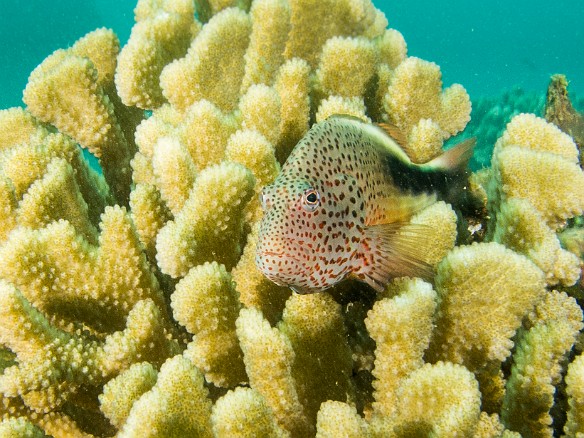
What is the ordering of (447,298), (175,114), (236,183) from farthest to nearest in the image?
1. (175,114)
2. (236,183)
3. (447,298)

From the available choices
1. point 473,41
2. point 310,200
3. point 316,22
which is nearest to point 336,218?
point 310,200

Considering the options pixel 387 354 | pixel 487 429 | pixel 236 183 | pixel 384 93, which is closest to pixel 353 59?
pixel 384 93

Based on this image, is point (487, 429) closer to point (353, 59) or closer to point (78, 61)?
point (353, 59)

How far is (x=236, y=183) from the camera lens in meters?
2.43

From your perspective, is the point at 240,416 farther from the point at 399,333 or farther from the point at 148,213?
the point at 148,213

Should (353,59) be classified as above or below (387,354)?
above

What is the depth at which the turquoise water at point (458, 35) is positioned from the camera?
6222 cm

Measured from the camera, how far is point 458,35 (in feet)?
438

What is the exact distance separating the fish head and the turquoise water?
63.7ft

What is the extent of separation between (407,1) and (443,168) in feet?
565

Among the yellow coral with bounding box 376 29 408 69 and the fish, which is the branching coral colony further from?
the yellow coral with bounding box 376 29 408 69

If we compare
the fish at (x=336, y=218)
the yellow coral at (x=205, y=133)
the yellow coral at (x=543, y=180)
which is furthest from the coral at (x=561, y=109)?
the yellow coral at (x=205, y=133)

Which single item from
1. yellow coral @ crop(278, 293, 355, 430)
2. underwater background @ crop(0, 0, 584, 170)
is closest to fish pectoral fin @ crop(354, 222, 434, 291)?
yellow coral @ crop(278, 293, 355, 430)

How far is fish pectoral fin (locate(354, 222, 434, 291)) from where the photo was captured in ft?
7.26
